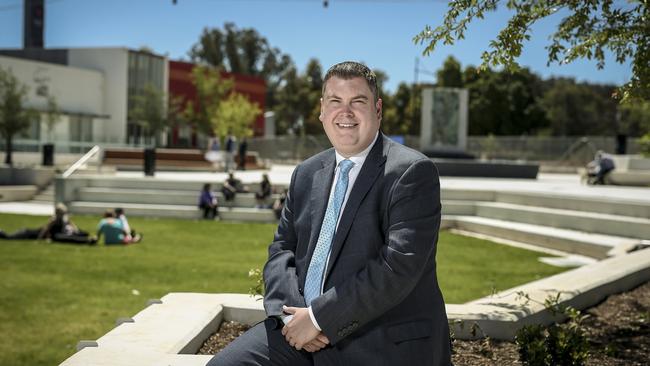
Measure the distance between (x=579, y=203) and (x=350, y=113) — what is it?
13.7m

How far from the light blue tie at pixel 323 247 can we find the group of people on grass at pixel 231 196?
47.5 ft

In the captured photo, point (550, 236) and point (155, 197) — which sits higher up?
point (550, 236)

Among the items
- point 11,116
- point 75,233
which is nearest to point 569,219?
point 75,233

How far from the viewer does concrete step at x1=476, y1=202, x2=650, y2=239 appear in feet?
42.2

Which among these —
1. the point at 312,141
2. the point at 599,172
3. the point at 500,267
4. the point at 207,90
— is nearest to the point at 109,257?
the point at 500,267

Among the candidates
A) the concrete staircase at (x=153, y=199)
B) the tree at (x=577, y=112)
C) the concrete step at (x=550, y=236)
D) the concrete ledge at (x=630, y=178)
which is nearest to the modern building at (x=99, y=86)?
the concrete staircase at (x=153, y=199)

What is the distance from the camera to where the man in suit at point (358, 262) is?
260cm

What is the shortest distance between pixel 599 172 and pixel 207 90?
3515cm

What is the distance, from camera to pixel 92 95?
159 feet

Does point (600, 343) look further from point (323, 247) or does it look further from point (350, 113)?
point (350, 113)

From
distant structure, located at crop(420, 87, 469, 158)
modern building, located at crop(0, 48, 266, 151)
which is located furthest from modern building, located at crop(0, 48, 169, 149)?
distant structure, located at crop(420, 87, 469, 158)

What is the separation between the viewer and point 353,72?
2.81m

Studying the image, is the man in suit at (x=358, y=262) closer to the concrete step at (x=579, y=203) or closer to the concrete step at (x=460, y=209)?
the concrete step at (x=579, y=203)

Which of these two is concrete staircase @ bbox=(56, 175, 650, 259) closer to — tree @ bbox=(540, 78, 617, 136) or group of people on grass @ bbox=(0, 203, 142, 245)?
group of people on grass @ bbox=(0, 203, 142, 245)
